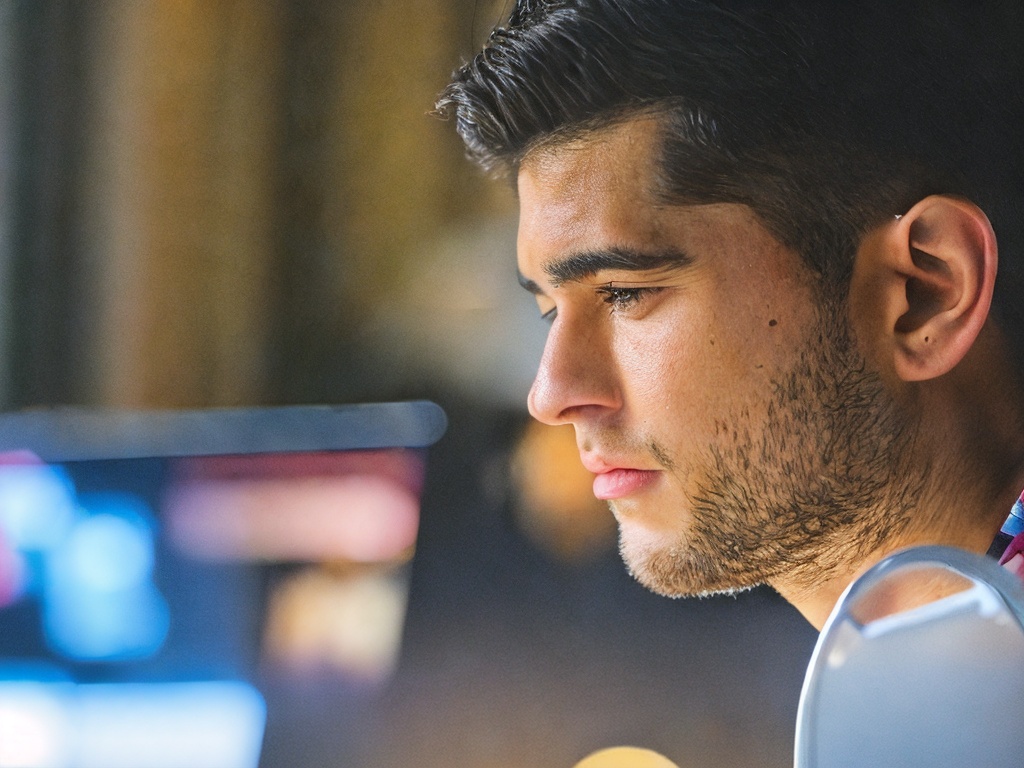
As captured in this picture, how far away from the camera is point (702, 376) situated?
77 cm

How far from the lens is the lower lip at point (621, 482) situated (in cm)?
82

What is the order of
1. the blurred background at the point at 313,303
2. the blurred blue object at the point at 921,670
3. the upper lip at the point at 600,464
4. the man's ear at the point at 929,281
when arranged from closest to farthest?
the blurred blue object at the point at 921,670, the man's ear at the point at 929,281, the upper lip at the point at 600,464, the blurred background at the point at 313,303

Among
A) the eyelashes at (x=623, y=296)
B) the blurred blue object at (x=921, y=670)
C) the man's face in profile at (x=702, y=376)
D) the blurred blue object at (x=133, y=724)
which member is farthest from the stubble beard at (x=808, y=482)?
the blurred blue object at (x=133, y=724)

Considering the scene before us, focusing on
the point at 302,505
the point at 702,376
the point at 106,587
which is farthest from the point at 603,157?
the point at 106,587

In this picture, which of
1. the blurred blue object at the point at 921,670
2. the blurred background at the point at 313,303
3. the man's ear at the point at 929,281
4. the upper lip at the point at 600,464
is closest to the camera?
the blurred blue object at the point at 921,670

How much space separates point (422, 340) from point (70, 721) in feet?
1.60

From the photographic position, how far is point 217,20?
95 centimetres

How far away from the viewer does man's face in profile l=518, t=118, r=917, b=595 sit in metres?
0.75

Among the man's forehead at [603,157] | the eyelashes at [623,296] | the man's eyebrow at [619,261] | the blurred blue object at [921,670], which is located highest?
the man's forehead at [603,157]

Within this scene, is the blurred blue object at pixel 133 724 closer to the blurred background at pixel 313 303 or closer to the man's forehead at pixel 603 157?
the blurred background at pixel 313 303

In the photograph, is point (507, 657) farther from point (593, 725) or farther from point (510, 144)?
point (510, 144)

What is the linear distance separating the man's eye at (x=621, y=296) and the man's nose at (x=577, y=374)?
0.09 feet

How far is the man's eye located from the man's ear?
16 cm

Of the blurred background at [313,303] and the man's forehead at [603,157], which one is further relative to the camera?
the blurred background at [313,303]
